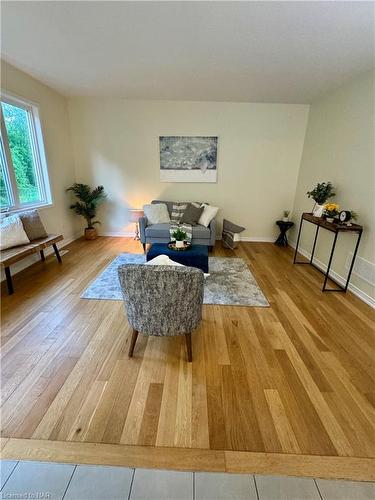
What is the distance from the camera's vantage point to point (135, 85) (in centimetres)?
353

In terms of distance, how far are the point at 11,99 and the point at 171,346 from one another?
383 centimetres

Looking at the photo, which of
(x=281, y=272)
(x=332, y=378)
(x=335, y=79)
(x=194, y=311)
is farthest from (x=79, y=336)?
(x=335, y=79)

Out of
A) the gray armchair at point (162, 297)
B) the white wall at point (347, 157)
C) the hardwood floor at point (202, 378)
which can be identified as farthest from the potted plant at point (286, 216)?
the gray armchair at point (162, 297)

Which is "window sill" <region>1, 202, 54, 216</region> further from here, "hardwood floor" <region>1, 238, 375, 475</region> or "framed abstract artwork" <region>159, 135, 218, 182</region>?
"framed abstract artwork" <region>159, 135, 218, 182</region>

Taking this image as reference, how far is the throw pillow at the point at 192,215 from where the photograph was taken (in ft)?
13.8

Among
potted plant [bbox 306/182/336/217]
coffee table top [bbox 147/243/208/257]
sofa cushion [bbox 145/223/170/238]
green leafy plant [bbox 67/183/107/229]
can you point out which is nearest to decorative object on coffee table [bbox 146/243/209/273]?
coffee table top [bbox 147/243/208/257]

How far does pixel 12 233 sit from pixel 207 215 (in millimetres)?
2892

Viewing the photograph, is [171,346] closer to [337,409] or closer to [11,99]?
[337,409]

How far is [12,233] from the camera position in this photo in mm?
2846

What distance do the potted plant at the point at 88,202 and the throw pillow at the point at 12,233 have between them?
62.4 inches

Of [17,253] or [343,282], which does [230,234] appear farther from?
[17,253]

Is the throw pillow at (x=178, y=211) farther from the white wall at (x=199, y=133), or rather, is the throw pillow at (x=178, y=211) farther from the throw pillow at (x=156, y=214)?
the white wall at (x=199, y=133)

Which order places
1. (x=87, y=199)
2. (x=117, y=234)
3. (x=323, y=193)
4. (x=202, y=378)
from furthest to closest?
(x=117, y=234) → (x=87, y=199) → (x=323, y=193) → (x=202, y=378)

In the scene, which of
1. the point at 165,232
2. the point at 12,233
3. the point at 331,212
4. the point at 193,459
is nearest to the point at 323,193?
the point at 331,212
